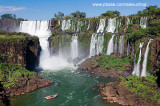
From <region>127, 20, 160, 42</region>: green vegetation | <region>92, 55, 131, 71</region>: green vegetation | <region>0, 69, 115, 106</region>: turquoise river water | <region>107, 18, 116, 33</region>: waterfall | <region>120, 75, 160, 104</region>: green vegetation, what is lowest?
<region>0, 69, 115, 106</region>: turquoise river water

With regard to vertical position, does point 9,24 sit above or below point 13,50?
above

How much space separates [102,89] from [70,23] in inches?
1383

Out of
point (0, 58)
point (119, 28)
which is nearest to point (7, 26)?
point (0, 58)

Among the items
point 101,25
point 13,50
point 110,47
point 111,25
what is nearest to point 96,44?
point 110,47

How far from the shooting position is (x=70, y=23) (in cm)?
5803

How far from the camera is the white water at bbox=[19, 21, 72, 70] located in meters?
44.2

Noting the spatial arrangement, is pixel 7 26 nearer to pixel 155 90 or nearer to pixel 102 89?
pixel 102 89

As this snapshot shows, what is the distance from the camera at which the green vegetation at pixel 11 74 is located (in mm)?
27469

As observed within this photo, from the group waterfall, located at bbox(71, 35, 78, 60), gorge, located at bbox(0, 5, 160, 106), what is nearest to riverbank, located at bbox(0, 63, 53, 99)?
gorge, located at bbox(0, 5, 160, 106)

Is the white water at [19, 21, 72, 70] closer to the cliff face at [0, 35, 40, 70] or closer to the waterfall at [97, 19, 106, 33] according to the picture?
the cliff face at [0, 35, 40, 70]

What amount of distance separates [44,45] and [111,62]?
20.6 m

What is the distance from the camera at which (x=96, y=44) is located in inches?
1816

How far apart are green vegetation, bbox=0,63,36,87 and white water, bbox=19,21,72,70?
432 inches

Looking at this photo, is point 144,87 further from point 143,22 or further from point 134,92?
point 143,22
